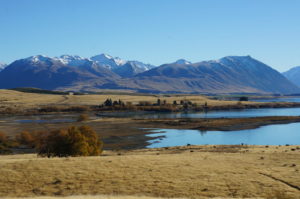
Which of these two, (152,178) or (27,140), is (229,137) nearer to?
(27,140)

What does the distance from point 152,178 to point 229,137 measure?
5534 cm

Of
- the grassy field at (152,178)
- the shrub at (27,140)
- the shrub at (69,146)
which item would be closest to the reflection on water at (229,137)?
the shrub at (27,140)

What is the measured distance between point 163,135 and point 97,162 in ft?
179

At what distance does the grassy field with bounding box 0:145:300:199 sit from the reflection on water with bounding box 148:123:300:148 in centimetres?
3621

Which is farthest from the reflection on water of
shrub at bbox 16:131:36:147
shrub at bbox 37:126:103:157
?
shrub at bbox 37:126:103:157

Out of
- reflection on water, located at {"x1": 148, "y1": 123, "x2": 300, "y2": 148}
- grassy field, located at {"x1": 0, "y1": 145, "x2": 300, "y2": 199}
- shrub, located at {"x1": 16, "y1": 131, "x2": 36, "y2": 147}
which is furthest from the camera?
reflection on water, located at {"x1": 148, "y1": 123, "x2": 300, "y2": 148}

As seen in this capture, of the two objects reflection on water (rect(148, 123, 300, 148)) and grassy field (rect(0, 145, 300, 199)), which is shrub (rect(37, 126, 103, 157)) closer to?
grassy field (rect(0, 145, 300, 199))

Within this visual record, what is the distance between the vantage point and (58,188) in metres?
26.9

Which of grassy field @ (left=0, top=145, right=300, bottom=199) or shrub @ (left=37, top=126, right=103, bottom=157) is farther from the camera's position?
shrub @ (left=37, top=126, right=103, bottom=157)

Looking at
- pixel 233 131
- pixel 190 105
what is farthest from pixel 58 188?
pixel 190 105

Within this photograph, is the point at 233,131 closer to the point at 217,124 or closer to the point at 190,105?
the point at 217,124

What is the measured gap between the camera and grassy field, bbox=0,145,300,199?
2581 centimetres

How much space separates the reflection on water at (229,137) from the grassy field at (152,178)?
36.2m

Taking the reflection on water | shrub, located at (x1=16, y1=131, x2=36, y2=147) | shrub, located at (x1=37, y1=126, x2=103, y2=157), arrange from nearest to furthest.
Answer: shrub, located at (x1=37, y1=126, x2=103, y2=157) < shrub, located at (x1=16, y1=131, x2=36, y2=147) < the reflection on water
